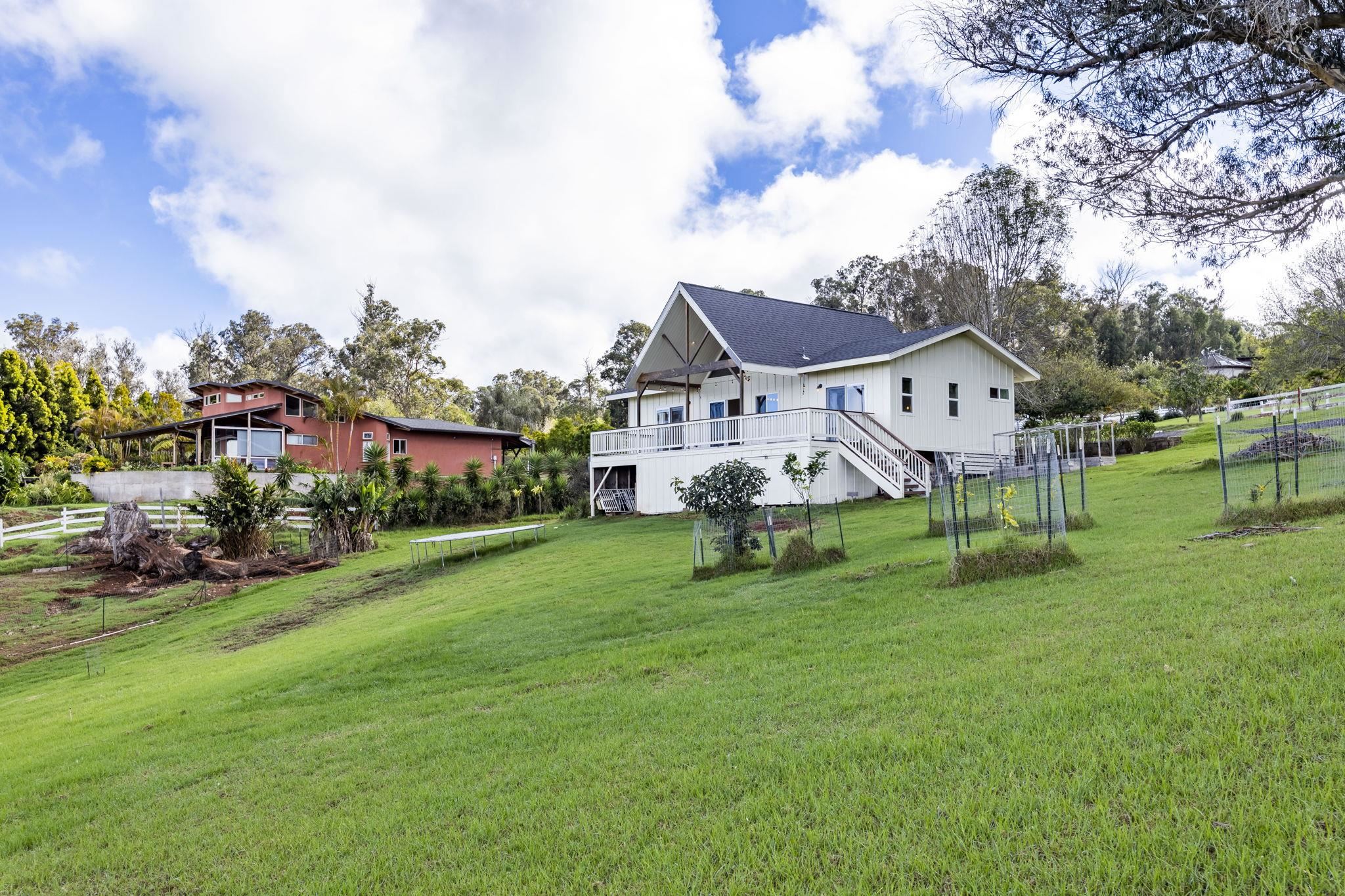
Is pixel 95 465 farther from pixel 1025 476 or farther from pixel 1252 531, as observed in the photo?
pixel 1252 531

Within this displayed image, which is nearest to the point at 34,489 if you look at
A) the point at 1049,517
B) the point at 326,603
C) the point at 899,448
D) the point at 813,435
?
the point at 326,603

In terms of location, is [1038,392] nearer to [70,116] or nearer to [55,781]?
[55,781]

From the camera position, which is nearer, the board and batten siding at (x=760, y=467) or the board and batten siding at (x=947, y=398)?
the board and batten siding at (x=760, y=467)

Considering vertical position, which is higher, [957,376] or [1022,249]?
[1022,249]

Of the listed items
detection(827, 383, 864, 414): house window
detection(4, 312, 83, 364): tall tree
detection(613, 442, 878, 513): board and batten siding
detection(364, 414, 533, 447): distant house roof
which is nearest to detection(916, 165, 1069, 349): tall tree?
detection(827, 383, 864, 414): house window

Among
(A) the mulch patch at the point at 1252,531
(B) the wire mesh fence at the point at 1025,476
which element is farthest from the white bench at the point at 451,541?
(A) the mulch patch at the point at 1252,531

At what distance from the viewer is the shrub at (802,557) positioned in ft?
37.4

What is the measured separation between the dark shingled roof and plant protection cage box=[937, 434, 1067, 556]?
13.2 meters

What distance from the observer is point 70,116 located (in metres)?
29.1

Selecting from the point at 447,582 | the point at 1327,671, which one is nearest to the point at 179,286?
the point at 447,582

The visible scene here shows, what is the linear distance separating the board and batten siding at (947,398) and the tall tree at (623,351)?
33846 millimetres

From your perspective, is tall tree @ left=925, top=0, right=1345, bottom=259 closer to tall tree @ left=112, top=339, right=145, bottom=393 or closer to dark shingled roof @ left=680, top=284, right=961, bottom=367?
dark shingled roof @ left=680, top=284, right=961, bottom=367

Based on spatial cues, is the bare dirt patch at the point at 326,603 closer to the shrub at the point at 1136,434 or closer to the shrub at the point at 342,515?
the shrub at the point at 342,515

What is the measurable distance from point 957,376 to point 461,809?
23679 mm
